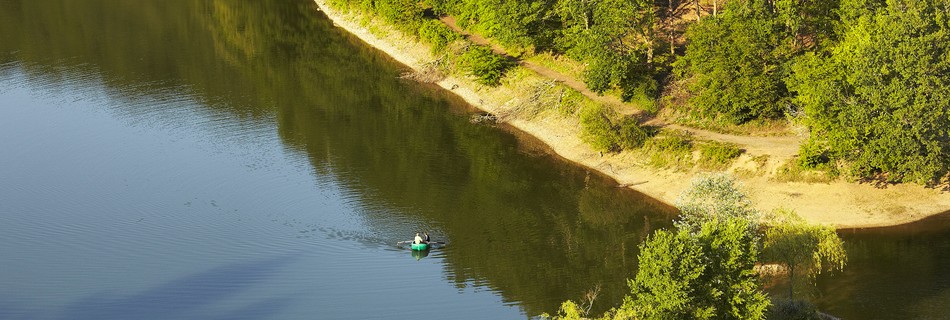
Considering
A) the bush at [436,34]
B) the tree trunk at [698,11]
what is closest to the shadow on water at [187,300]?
the tree trunk at [698,11]

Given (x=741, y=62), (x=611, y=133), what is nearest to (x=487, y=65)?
(x=611, y=133)

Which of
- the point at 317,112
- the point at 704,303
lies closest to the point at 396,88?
the point at 317,112

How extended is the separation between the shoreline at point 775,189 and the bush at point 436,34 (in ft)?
62.2

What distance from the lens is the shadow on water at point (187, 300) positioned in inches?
2640

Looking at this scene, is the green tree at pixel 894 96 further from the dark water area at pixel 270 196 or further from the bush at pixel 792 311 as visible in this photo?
the bush at pixel 792 311

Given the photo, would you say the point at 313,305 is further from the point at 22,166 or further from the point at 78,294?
the point at 22,166

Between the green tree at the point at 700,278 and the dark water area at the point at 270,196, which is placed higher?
the green tree at the point at 700,278

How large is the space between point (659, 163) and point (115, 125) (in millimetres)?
47192

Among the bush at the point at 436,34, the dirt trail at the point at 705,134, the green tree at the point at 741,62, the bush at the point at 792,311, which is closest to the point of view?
the bush at the point at 792,311

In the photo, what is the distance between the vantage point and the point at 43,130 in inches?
4006

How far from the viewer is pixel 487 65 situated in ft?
360

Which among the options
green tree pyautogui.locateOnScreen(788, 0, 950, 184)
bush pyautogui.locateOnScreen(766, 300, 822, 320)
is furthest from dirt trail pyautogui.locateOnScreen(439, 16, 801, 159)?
bush pyautogui.locateOnScreen(766, 300, 822, 320)

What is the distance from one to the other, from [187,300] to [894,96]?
46.2 metres

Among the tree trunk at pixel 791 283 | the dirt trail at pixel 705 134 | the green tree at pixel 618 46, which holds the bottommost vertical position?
the tree trunk at pixel 791 283
